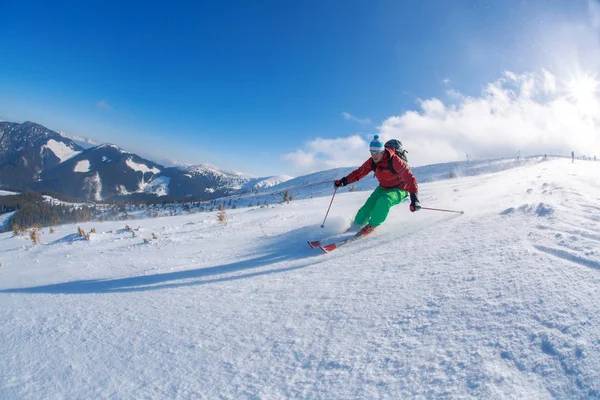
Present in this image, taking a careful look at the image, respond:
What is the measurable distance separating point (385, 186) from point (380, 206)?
88 cm

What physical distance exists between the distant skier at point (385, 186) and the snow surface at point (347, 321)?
66 cm

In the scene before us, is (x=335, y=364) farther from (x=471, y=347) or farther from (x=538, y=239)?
(x=538, y=239)

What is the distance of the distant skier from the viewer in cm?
435

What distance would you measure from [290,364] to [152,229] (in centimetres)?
650

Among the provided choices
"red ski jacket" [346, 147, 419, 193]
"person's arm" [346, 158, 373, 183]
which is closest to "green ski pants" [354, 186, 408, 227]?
"red ski jacket" [346, 147, 419, 193]

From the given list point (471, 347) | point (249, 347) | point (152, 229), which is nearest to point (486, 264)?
point (471, 347)

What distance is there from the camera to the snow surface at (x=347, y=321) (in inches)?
53.3

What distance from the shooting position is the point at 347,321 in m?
1.91

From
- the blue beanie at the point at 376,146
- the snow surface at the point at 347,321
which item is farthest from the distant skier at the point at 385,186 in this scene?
the snow surface at the point at 347,321

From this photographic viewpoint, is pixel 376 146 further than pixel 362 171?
No

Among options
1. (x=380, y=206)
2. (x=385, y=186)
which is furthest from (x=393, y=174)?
(x=380, y=206)

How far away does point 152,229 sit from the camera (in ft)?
23.0

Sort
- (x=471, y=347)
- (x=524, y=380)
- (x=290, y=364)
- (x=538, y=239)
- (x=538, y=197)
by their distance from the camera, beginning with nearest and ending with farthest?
(x=524, y=380) < (x=471, y=347) < (x=290, y=364) < (x=538, y=239) < (x=538, y=197)

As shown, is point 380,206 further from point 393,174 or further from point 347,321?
point 347,321
